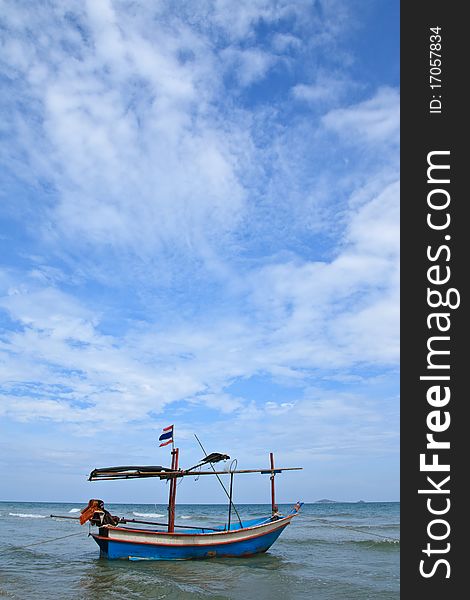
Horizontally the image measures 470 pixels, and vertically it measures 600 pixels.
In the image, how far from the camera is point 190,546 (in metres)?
19.1

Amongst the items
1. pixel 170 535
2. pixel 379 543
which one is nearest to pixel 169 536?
pixel 170 535

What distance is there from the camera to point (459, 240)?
7.77 metres

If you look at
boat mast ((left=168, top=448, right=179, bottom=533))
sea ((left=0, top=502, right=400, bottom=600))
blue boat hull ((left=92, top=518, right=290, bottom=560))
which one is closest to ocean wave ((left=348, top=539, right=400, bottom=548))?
sea ((left=0, top=502, right=400, bottom=600))

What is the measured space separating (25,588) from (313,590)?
8732 millimetres

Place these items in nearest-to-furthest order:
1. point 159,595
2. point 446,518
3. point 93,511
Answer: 1. point 446,518
2. point 159,595
3. point 93,511

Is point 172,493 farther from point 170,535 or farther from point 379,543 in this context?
point 379,543

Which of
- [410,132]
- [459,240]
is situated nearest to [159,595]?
[459,240]

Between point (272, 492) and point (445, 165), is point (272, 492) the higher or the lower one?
the lower one

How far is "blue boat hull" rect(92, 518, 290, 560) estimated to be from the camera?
716 inches

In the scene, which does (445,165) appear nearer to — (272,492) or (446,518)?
(446,518)

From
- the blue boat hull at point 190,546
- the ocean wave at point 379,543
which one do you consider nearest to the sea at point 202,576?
the blue boat hull at point 190,546

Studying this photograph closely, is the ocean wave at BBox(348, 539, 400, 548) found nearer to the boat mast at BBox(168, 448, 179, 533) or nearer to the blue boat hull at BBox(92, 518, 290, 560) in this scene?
the blue boat hull at BBox(92, 518, 290, 560)

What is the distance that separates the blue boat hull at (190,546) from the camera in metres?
18.2

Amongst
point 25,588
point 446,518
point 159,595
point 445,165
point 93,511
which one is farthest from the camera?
point 93,511
